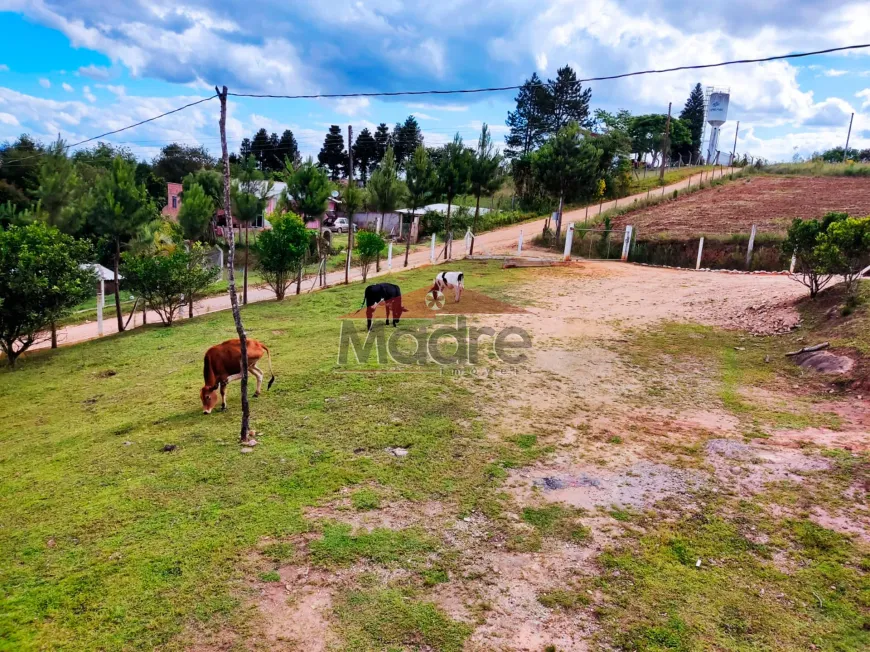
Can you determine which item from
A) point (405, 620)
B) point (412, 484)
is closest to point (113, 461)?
point (412, 484)

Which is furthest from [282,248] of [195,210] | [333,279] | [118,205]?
[195,210]

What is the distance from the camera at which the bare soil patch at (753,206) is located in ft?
91.5

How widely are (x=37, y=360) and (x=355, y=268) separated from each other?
1658cm

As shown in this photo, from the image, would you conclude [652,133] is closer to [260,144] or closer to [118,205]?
[260,144]

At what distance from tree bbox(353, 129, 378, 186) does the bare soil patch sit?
4125 centimetres

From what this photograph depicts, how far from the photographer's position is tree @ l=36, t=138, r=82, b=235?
17891 millimetres

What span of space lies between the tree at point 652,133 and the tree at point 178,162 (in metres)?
49.3

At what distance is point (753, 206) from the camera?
110ft

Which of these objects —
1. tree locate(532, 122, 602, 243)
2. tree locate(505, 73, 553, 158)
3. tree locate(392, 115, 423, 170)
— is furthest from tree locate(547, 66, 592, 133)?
tree locate(532, 122, 602, 243)

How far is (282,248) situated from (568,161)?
15.2 metres

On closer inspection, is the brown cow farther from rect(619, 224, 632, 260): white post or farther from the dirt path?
rect(619, 224, 632, 260): white post

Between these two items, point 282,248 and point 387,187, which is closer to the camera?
point 282,248

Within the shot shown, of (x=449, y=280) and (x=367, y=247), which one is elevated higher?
(x=367, y=247)

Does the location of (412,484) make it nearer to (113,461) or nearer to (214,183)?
(113,461)
